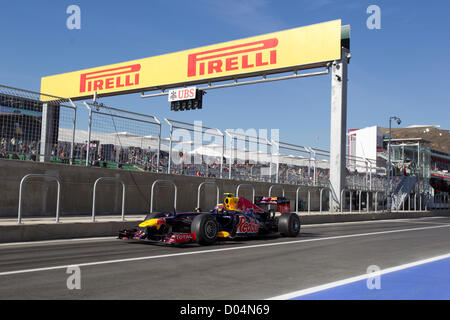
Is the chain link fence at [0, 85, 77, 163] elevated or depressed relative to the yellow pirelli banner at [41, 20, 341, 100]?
depressed

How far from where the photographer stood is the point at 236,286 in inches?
230

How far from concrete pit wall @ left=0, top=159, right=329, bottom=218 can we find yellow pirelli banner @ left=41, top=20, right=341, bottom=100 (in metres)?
8.70

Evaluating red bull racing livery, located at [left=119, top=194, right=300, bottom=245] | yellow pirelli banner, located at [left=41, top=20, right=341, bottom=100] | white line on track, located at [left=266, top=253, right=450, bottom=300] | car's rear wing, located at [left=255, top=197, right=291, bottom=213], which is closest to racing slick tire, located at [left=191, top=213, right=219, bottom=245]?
red bull racing livery, located at [left=119, top=194, right=300, bottom=245]

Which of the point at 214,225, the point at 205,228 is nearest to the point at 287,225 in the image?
the point at 214,225

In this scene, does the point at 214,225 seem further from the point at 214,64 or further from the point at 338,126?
the point at 214,64

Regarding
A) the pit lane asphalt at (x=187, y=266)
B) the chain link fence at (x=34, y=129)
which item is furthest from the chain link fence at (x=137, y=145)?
the pit lane asphalt at (x=187, y=266)

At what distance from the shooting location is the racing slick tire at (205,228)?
389 inches

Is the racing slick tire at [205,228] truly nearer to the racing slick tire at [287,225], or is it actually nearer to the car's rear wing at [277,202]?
the racing slick tire at [287,225]

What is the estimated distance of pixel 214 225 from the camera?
1031 cm

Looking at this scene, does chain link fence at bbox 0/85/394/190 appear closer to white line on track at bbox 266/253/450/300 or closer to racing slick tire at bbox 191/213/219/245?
racing slick tire at bbox 191/213/219/245

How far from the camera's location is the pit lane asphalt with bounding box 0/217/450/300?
543cm

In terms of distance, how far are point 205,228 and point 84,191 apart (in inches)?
253

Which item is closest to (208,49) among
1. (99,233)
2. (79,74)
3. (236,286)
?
(79,74)

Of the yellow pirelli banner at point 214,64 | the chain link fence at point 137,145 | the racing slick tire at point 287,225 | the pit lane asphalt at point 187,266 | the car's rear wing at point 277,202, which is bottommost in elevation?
the pit lane asphalt at point 187,266
